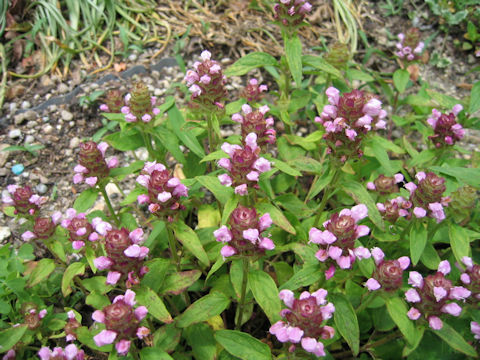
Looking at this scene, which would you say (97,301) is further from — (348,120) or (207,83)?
(348,120)

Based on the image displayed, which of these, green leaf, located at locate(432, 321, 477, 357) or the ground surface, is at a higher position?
the ground surface

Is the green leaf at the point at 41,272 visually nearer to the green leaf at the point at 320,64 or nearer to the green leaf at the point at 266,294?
the green leaf at the point at 266,294

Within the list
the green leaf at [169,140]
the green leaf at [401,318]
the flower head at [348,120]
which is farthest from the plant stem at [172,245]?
the green leaf at [401,318]

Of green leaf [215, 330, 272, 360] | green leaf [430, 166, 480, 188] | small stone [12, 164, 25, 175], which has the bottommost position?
small stone [12, 164, 25, 175]

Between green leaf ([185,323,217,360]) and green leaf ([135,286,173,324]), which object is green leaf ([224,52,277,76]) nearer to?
green leaf ([135,286,173,324])

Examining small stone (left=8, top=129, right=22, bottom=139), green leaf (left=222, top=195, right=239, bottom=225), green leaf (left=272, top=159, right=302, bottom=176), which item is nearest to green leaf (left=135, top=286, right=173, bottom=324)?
green leaf (left=222, top=195, right=239, bottom=225)

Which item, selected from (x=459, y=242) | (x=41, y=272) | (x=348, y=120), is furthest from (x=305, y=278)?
(x=41, y=272)

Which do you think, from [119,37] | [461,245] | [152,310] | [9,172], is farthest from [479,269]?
[119,37]
